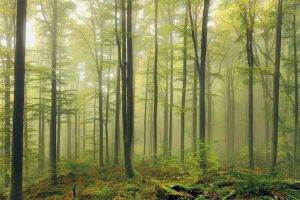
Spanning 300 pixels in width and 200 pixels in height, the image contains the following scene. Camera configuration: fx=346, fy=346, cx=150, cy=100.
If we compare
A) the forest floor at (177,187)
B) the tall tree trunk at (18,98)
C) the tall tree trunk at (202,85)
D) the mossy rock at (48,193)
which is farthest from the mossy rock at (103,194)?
the tall tree trunk at (202,85)

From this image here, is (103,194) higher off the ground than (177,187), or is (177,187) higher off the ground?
(177,187)

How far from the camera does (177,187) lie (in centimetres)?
970

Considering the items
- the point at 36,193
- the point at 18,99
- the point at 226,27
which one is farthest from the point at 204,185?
the point at 226,27

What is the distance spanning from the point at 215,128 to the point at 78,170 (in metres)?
31.8

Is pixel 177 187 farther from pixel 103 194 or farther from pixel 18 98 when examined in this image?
pixel 18 98

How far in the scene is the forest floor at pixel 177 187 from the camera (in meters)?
9.25


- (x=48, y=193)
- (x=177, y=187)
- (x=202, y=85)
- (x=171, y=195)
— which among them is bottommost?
(x=48, y=193)

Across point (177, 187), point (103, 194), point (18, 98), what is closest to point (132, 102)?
point (103, 194)

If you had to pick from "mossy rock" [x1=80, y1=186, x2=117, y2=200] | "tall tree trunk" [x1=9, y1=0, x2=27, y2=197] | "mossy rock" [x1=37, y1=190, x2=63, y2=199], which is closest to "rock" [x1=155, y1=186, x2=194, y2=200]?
"mossy rock" [x1=80, y1=186, x2=117, y2=200]

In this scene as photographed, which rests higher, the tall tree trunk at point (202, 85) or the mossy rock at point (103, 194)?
the tall tree trunk at point (202, 85)

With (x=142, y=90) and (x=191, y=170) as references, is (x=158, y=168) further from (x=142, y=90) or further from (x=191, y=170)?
(x=142, y=90)

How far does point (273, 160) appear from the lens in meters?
17.7

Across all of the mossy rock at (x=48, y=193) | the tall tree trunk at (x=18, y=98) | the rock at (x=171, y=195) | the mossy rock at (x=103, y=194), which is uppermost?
the tall tree trunk at (x=18, y=98)

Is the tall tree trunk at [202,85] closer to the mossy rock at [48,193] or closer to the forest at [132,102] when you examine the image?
the forest at [132,102]
